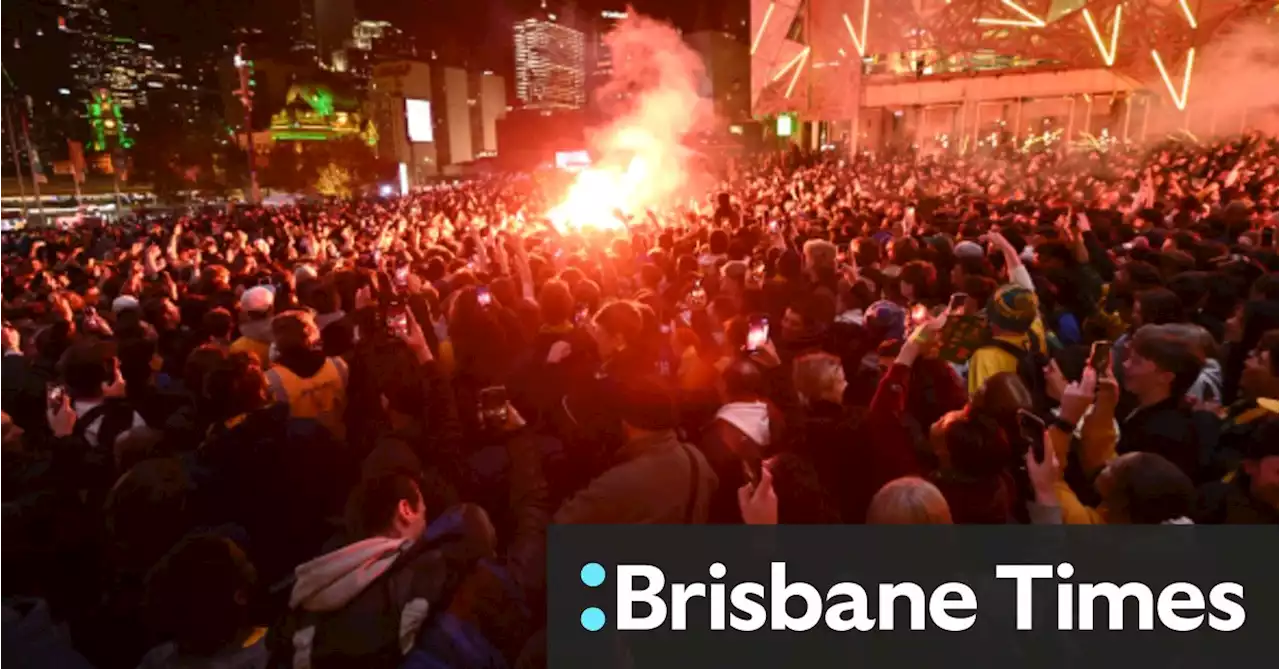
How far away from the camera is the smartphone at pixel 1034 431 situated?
2598 mm

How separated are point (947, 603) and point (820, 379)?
121 cm

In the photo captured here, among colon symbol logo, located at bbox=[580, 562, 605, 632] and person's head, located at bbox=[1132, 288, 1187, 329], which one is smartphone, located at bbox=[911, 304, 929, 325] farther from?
colon symbol logo, located at bbox=[580, 562, 605, 632]

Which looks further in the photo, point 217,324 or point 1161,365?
point 217,324

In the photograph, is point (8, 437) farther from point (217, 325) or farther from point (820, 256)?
point (820, 256)

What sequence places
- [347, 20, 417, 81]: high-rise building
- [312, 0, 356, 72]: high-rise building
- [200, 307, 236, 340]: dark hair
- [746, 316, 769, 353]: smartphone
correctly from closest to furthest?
[746, 316, 769, 353]: smartphone < [200, 307, 236, 340]: dark hair < [312, 0, 356, 72]: high-rise building < [347, 20, 417, 81]: high-rise building

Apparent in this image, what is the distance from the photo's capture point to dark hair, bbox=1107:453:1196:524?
2287 mm

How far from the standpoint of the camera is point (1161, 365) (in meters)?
3.22

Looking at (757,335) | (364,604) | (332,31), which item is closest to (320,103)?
(332,31)

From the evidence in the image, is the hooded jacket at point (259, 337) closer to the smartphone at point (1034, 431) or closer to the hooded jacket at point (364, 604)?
the hooded jacket at point (364, 604)

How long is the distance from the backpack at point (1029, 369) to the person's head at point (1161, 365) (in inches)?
22.6

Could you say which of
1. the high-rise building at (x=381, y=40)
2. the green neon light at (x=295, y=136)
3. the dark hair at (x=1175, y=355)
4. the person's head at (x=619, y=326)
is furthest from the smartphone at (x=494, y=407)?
the high-rise building at (x=381, y=40)

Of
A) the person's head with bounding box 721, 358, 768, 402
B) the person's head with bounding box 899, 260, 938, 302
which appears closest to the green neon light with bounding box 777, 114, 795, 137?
the person's head with bounding box 899, 260, 938, 302

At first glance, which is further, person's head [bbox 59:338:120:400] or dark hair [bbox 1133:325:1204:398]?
person's head [bbox 59:338:120:400]

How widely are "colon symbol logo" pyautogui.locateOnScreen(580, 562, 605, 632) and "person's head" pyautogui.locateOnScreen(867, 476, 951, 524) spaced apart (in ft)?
2.83
